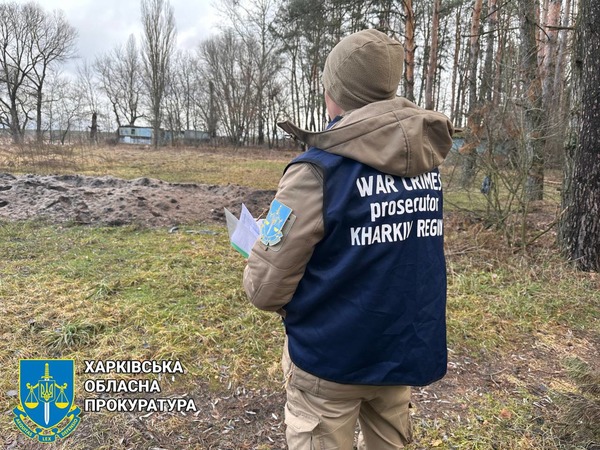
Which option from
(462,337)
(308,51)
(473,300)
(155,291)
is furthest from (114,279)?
(308,51)

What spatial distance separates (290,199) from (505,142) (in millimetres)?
4730

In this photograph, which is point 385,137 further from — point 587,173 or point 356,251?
point 587,173

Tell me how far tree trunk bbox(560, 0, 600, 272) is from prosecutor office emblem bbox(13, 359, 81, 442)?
4.81 meters

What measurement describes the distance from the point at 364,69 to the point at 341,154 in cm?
27

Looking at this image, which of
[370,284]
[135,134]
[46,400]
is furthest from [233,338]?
[135,134]

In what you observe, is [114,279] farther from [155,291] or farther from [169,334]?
[169,334]

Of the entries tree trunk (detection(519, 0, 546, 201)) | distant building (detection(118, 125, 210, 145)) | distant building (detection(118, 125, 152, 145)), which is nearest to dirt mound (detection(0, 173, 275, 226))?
tree trunk (detection(519, 0, 546, 201))

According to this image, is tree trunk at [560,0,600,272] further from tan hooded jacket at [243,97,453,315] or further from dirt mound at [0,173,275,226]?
dirt mound at [0,173,275,226]

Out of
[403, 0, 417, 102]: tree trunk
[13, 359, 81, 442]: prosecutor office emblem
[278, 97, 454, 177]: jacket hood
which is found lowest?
[13, 359, 81, 442]: prosecutor office emblem

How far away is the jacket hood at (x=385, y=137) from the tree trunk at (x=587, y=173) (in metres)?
3.98

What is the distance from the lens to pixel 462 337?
→ 10.6 ft

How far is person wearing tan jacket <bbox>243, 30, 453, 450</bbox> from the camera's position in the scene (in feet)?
3.62

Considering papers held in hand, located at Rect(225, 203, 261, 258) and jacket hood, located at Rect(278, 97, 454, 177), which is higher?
jacket hood, located at Rect(278, 97, 454, 177)

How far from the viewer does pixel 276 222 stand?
1136mm
